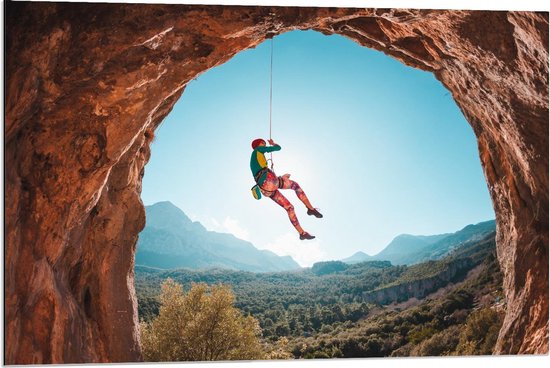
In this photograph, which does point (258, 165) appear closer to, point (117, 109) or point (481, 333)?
point (117, 109)

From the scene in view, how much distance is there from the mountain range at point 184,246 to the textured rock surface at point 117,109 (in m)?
28.8

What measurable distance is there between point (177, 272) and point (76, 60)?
1158 inches

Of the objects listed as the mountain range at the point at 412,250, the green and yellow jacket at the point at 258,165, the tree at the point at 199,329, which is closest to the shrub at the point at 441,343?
the tree at the point at 199,329

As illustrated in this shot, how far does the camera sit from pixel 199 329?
560 inches

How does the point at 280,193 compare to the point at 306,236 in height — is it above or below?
above

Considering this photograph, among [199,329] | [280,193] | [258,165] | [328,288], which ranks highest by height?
[258,165]

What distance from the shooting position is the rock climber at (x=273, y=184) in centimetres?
805

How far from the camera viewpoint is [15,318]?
5.59 m

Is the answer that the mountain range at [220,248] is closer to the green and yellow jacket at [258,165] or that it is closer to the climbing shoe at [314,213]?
the climbing shoe at [314,213]

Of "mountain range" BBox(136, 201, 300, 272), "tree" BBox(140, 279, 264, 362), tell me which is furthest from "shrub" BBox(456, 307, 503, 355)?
"mountain range" BBox(136, 201, 300, 272)

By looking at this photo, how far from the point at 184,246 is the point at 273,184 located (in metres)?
43.4

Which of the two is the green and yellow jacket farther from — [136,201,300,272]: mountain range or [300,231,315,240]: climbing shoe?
[136,201,300,272]: mountain range

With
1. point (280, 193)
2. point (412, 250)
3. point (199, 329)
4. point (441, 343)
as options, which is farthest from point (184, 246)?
point (280, 193)

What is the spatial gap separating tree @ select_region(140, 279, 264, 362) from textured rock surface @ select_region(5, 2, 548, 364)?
576cm
